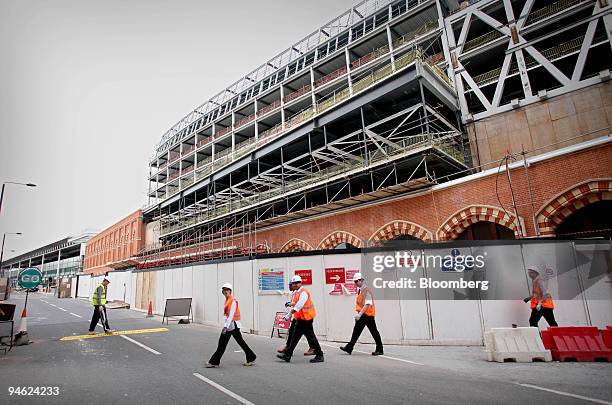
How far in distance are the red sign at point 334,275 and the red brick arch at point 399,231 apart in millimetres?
6553

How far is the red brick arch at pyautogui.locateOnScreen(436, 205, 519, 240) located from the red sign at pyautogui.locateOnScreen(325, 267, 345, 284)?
6.92 metres

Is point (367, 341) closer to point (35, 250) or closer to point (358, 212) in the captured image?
point (358, 212)

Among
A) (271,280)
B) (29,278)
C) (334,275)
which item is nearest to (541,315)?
(334,275)

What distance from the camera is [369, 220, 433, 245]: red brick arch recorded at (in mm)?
15531

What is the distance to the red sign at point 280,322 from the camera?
10.6 m

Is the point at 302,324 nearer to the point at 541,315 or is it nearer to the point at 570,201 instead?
the point at 541,315

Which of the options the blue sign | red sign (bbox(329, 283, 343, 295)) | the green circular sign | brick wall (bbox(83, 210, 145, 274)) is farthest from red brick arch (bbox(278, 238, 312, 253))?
brick wall (bbox(83, 210, 145, 274))

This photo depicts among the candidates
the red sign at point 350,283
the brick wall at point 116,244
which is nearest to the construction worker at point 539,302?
the red sign at point 350,283

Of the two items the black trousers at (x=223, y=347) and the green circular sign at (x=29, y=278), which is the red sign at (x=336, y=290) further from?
the green circular sign at (x=29, y=278)

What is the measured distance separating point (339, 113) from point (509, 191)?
9.86 metres

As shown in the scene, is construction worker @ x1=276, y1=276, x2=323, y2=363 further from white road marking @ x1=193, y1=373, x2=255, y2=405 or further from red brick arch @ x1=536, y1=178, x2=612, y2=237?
red brick arch @ x1=536, y1=178, x2=612, y2=237

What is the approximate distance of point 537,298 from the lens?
785 cm

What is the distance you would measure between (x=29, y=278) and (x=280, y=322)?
8.00m

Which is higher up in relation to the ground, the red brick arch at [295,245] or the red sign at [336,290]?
the red brick arch at [295,245]
